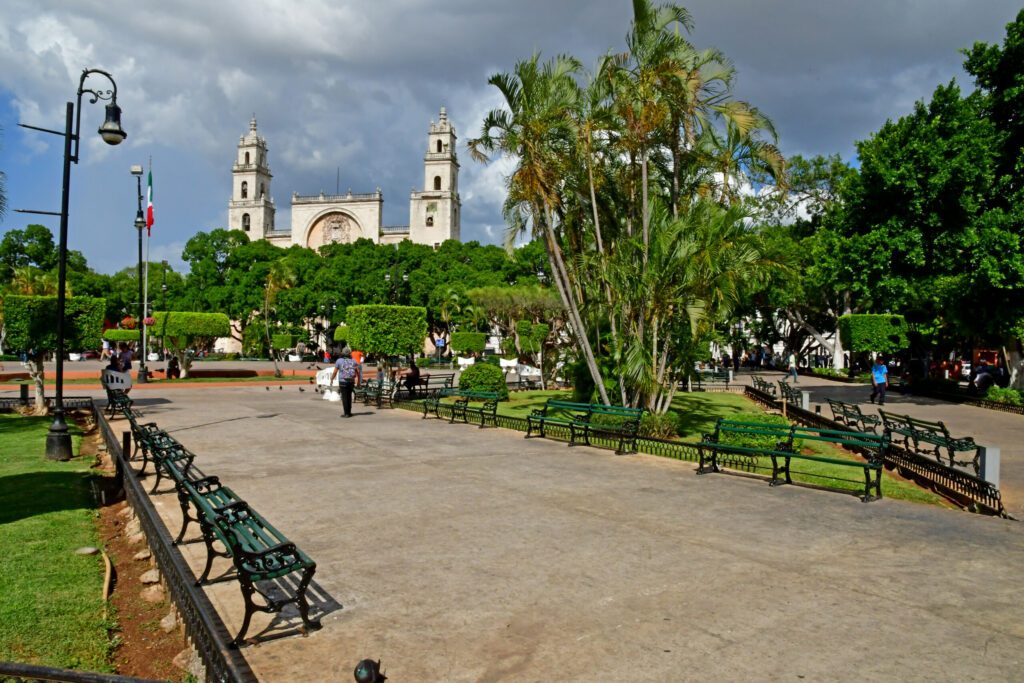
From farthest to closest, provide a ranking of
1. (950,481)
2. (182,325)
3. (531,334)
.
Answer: (182,325) → (531,334) → (950,481)

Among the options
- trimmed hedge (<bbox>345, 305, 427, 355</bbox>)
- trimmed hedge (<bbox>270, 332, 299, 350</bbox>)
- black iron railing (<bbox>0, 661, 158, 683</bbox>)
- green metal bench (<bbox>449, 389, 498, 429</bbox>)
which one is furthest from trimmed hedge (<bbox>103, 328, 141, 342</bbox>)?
black iron railing (<bbox>0, 661, 158, 683</bbox>)

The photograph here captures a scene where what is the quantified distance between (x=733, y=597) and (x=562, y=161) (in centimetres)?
1067

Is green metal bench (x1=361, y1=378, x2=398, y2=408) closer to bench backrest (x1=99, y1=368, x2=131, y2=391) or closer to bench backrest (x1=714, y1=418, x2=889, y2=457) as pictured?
bench backrest (x1=99, y1=368, x2=131, y2=391)

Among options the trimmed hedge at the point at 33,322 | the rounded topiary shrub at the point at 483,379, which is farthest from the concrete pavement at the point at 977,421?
the trimmed hedge at the point at 33,322

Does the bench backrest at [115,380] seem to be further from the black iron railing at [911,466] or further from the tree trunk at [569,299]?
the tree trunk at [569,299]

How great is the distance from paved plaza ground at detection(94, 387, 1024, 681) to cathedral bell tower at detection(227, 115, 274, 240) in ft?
316

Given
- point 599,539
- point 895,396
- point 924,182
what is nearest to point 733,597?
point 599,539

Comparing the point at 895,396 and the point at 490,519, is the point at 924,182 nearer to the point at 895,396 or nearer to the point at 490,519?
the point at 895,396

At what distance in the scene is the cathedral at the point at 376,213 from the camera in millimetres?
93438

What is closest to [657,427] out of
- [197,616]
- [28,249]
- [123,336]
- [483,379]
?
[483,379]

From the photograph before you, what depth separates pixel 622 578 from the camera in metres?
5.31

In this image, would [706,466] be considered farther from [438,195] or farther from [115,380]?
[438,195]

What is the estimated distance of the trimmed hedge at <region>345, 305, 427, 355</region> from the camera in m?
22.0

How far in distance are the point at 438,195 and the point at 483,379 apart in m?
76.9
